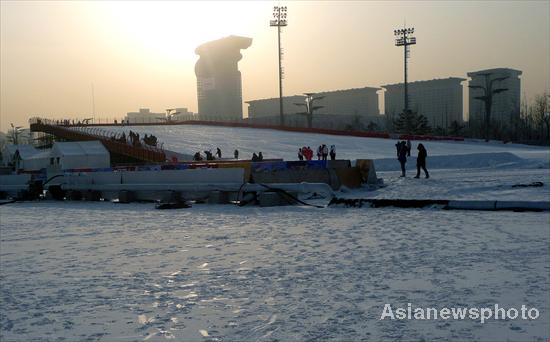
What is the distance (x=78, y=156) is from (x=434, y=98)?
417 ft

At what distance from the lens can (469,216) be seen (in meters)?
10.8

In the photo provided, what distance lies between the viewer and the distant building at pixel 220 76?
166250 millimetres

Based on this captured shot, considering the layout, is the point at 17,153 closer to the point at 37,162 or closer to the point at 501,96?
the point at 37,162

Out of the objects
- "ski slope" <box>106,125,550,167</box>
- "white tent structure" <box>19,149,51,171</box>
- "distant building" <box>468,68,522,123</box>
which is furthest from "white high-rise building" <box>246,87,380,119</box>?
"white tent structure" <box>19,149,51,171</box>

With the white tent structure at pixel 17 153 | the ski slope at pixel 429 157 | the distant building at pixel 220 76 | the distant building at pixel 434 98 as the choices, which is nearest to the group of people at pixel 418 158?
the ski slope at pixel 429 157

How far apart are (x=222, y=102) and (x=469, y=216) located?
159m

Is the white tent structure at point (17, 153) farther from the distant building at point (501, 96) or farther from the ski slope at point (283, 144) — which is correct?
the distant building at point (501, 96)

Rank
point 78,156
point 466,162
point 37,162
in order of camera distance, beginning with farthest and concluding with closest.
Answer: point 37,162
point 78,156
point 466,162

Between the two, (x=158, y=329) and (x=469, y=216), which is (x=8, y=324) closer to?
(x=158, y=329)

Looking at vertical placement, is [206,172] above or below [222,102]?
below

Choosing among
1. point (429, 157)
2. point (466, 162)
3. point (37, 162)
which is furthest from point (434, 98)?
point (37, 162)

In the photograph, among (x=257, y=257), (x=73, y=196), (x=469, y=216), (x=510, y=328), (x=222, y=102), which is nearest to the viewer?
(x=510, y=328)


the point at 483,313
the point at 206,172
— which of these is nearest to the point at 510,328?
the point at 483,313

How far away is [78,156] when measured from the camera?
33.7 m
